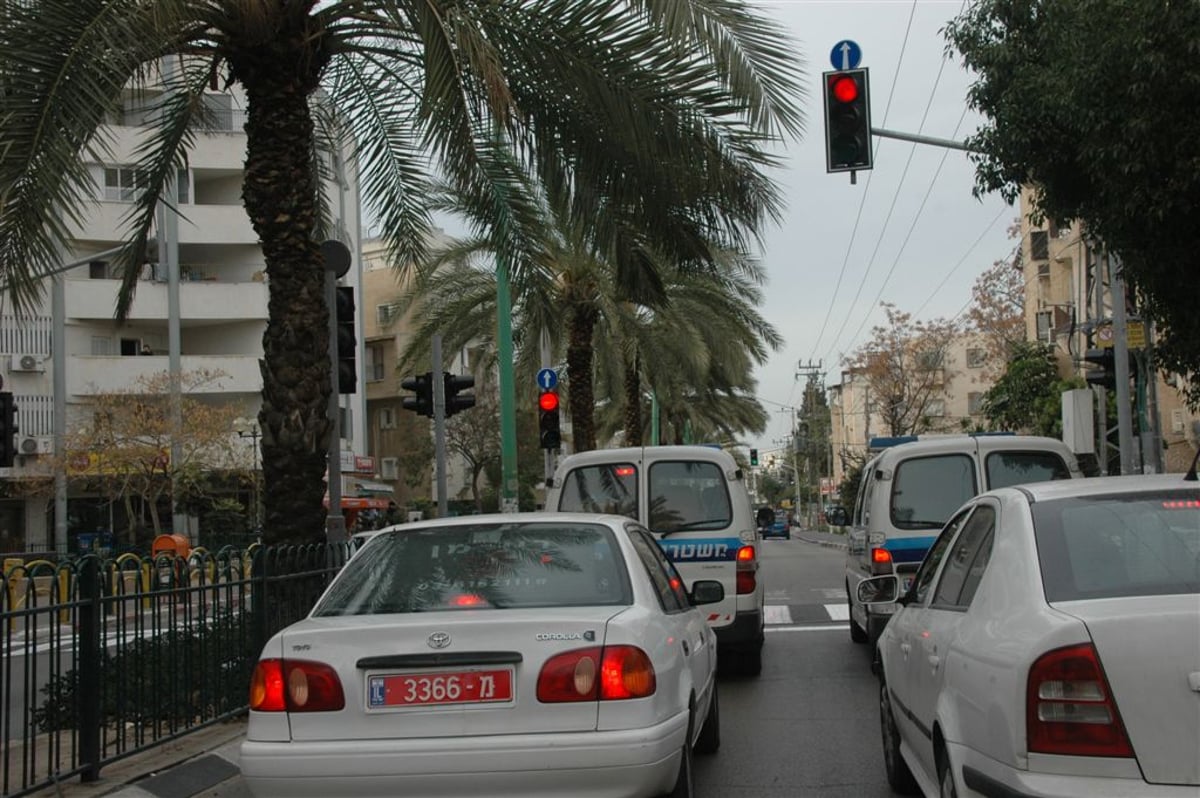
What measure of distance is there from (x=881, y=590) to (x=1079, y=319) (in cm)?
3244

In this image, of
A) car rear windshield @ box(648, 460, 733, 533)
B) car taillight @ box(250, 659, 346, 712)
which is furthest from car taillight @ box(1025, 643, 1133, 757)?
car rear windshield @ box(648, 460, 733, 533)

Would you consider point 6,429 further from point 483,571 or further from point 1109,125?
point 1109,125

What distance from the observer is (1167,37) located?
11.5 m

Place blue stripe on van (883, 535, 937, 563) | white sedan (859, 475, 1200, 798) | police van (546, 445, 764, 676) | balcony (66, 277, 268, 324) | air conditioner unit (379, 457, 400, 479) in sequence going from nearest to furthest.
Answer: white sedan (859, 475, 1200, 798)
blue stripe on van (883, 535, 937, 563)
police van (546, 445, 764, 676)
balcony (66, 277, 268, 324)
air conditioner unit (379, 457, 400, 479)

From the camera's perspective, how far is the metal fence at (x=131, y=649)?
22.0ft

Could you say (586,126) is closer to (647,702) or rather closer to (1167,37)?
(1167,37)

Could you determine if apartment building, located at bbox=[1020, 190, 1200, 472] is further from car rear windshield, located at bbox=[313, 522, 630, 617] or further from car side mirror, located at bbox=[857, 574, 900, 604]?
car rear windshield, located at bbox=[313, 522, 630, 617]

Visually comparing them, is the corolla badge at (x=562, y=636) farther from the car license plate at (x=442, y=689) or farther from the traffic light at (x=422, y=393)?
the traffic light at (x=422, y=393)

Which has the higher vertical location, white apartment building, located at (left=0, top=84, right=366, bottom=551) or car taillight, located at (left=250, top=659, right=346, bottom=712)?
white apartment building, located at (left=0, top=84, right=366, bottom=551)

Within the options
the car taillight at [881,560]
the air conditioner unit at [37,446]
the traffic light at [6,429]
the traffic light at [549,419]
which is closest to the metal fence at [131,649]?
the car taillight at [881,560]

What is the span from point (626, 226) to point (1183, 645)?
29.8 feet

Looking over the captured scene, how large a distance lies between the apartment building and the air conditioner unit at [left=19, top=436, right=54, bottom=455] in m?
30.5

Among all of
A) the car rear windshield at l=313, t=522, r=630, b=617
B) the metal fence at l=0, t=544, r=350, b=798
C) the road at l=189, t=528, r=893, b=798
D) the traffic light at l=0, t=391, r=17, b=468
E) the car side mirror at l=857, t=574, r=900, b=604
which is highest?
the traffic light at l=0, t=391, r=17, b=468

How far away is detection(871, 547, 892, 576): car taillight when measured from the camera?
1101cm
